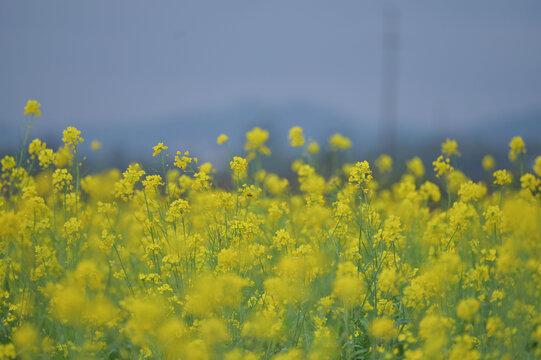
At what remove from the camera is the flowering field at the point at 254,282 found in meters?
2.59

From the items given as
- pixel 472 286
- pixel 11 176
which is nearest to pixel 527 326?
pixel 472 286

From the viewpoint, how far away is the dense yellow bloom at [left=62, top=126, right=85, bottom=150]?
368cm

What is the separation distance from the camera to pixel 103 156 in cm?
604

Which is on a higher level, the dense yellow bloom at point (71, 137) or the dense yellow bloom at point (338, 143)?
the dense yellow bloom at point (71, 137)

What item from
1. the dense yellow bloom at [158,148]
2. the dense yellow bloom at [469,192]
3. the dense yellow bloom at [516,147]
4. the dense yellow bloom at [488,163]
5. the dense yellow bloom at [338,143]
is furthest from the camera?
the dense yellow bloom at [338,143]

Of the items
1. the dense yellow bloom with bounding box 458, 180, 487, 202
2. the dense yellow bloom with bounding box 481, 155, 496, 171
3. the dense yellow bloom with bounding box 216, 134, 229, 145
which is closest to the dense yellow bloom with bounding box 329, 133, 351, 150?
the dense yellow bloom with bounding box 481, 155, 496, 171

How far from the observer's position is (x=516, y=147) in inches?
185

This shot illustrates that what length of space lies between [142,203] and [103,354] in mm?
1215

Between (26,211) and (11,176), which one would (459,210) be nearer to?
(26,211)

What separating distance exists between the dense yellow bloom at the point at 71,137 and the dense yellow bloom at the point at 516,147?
155 inches

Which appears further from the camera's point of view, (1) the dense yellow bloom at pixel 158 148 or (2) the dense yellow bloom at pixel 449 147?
(2) the dense yellow bloom at pixel 449 147

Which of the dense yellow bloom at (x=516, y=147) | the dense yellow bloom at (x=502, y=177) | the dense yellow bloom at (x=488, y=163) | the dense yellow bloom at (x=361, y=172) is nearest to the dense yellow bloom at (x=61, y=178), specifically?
the dense yellow bloom at (x=361, y=172)

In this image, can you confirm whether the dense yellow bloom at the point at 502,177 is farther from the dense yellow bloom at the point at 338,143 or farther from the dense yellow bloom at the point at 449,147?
the dense yellow bloom at the point at 338,143

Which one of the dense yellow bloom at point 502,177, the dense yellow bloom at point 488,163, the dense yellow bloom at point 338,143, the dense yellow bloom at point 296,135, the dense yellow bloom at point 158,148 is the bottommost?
the dense yellow bloom at point 488,163
